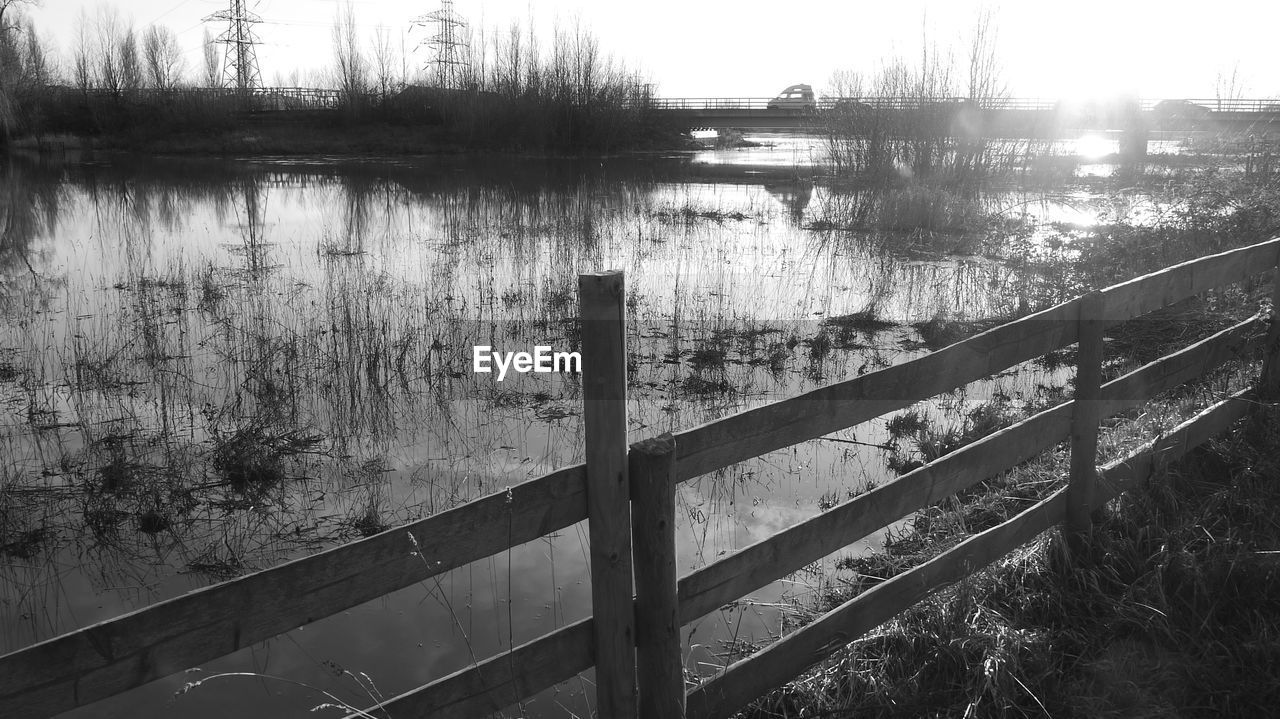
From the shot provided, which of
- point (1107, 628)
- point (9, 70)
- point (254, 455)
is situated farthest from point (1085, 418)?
point (9, 70)

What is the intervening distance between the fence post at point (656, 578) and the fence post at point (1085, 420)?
2.32 metres

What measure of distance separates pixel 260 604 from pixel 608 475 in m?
0.98

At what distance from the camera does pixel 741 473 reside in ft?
22.4

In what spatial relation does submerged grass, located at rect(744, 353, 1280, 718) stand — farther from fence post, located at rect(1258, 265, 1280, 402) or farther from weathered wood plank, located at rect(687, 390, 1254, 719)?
fence post, located at rect(1258, 265, 1280, 402)

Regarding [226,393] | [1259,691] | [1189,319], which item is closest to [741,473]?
[1259,691]

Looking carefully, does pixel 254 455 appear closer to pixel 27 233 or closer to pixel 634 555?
pixel 634 555

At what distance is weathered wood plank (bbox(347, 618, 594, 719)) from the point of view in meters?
2.60

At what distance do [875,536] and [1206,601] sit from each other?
6.75ft

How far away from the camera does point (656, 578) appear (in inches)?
113

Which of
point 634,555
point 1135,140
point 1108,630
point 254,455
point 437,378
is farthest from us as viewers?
point 1135,140

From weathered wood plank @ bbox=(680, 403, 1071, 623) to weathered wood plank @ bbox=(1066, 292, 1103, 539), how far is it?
0.08 metres

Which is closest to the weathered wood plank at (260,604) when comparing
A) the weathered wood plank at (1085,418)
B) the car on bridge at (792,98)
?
the weathered wood plank at (1085,418)

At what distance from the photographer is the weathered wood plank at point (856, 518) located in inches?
124

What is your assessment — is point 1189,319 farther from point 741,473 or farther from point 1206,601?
point 1206,601
